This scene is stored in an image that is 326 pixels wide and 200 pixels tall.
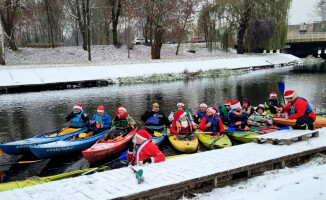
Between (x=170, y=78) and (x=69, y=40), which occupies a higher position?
(x=69, y=40)

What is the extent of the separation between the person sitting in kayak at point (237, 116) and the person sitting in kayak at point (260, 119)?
0.74m

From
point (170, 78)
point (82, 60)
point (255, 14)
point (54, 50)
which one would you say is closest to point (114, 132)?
point (170, 78)

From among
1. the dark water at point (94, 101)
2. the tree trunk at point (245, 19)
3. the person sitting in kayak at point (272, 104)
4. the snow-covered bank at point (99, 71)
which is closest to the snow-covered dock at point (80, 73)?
the snow-covered bank at point (99, 71)

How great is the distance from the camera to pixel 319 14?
70.6 metres

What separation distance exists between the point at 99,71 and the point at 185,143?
65.0 feet

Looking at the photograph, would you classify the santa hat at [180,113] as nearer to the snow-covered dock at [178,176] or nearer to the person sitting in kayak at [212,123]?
the person sitting in kayak at [212,123]

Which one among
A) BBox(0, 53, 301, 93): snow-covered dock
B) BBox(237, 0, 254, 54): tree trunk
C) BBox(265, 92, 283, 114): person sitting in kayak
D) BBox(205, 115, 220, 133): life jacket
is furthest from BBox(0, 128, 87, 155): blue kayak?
BBox(237, 0, 254, 54): tree trunk

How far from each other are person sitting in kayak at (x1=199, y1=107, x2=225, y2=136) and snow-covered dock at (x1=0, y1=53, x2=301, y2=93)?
16.9 meters

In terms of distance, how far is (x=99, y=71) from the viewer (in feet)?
90.0

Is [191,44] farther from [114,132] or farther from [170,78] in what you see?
[114,132]

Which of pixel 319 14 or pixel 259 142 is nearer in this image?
pixel 259 142

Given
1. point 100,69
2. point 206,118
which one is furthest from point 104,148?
point 100,69

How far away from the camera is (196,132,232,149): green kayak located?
909 cm

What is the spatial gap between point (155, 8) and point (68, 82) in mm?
12753
